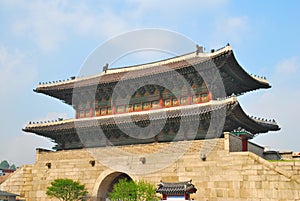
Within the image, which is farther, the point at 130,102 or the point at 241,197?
the point at 130,102

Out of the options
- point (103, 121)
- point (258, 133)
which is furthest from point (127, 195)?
point (258, 133)

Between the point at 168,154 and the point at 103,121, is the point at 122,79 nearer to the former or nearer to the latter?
the point at 103,121

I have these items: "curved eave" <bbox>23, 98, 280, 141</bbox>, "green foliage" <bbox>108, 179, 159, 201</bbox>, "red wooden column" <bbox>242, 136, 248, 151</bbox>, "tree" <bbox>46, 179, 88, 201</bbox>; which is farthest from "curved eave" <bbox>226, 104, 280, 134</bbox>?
"tree" <bbox>46, 179, 88, 201</bbox>

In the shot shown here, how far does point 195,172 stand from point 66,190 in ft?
30.6

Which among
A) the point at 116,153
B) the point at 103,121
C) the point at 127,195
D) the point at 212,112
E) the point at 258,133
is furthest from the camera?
the point at 258,133

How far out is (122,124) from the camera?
96.1ft

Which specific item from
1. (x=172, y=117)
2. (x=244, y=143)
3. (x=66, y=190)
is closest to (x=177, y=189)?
(x=172, y=117)

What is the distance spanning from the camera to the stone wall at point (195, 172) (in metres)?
21.9

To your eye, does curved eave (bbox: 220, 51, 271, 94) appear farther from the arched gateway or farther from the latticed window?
the arched gateway

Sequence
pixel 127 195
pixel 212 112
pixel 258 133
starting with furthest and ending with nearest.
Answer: pixel 258 133, pixel 212 112, pixel 127 195

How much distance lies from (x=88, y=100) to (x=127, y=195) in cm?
1297

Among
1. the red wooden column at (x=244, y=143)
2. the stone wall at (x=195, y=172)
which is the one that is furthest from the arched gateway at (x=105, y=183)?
the red wooden column at (x=244, y=143)

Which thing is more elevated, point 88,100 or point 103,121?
point 88,100

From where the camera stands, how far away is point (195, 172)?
2475 centimetres
